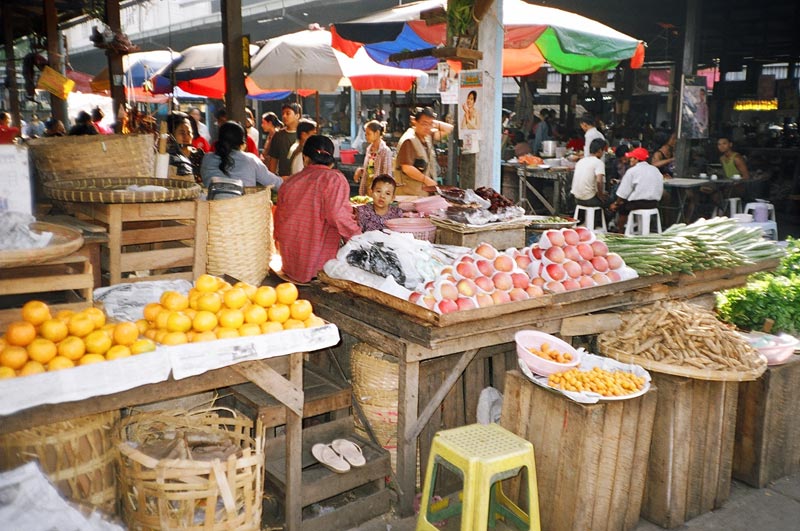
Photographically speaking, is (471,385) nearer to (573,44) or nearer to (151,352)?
(151,352)

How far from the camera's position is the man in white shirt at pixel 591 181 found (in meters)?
10.2

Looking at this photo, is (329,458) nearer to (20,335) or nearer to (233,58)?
(20,335)

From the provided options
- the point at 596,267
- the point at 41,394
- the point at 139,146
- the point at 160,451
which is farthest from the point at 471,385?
the point at 139,146

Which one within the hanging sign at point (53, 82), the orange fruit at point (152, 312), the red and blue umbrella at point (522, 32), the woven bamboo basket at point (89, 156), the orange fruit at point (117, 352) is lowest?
the orange fruit at point (117, 352)

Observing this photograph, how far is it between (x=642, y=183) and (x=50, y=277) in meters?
8.33

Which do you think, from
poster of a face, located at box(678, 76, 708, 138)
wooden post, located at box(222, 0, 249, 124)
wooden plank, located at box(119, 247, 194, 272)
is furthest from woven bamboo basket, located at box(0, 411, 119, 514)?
poster of a face, located at box(678, 76, 708, 138)

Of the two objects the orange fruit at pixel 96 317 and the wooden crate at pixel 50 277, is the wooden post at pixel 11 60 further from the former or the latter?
the orange fruit at pixel 96 317

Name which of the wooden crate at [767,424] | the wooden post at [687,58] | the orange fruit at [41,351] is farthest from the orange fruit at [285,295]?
the wooden post at [687,58]

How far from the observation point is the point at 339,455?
3.87 meters

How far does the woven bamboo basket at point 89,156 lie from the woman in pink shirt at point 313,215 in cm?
106

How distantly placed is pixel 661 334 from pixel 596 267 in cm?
72

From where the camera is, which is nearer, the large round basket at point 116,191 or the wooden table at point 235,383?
the wooden table at point 235,383

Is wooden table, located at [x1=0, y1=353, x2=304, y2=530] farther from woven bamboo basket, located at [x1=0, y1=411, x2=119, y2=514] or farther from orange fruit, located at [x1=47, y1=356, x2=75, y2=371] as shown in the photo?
woven bamboo basket, located at [x1=0, y1=411, x2=119, y2=514]

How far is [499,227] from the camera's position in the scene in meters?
5.13
